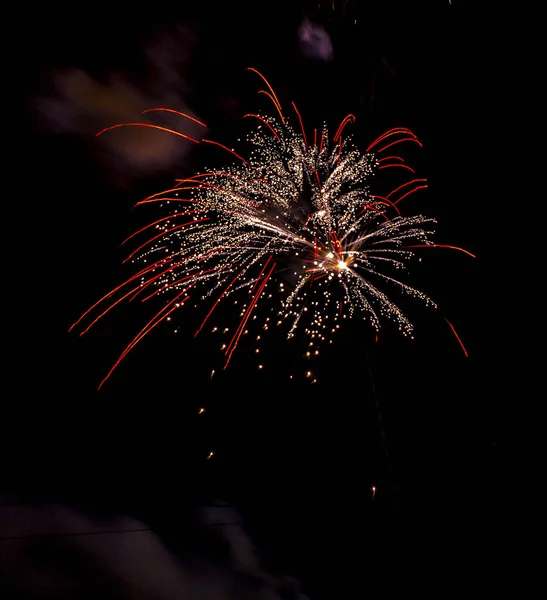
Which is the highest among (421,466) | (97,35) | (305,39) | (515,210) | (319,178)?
(305,39)

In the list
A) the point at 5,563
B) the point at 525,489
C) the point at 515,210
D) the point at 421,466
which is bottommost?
the point at 5,563

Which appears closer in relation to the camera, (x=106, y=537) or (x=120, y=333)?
(x=106, y=537)

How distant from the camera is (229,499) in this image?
6703mm

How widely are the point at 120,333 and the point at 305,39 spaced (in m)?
6.66

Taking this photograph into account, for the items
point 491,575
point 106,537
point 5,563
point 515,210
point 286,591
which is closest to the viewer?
point 5,563

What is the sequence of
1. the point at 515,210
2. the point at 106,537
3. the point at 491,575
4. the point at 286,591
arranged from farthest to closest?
1. the point at 515,210
2. the point at 491,575
3. the point at 286,591
4. the point at 106,537

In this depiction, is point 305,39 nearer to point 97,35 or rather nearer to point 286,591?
point 97,35

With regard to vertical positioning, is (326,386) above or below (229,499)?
above

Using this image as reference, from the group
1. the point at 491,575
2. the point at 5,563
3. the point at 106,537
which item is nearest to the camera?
the point at 5,563

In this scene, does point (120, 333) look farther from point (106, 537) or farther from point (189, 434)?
point (106, 537)

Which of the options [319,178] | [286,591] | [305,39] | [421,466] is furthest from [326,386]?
[305,39]

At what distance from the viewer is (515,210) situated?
26.7 ft

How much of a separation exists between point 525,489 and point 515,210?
5.59 metres

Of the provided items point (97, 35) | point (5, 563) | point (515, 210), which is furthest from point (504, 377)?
point (97, 35)
